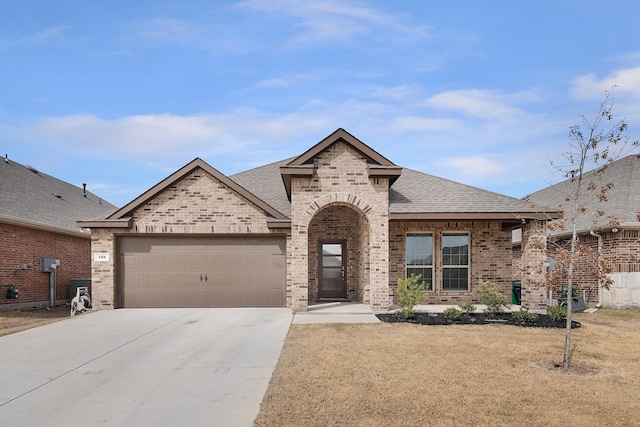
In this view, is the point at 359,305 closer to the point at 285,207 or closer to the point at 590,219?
the point at 285,207

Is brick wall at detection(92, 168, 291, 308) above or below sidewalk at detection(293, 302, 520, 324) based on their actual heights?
above

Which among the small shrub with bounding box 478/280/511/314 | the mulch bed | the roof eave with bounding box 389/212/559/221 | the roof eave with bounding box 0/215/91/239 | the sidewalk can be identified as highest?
the roof eave with bounding box 389/212/559/221

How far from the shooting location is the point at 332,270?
18.0 meters

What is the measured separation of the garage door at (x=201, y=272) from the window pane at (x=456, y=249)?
587 centimetres

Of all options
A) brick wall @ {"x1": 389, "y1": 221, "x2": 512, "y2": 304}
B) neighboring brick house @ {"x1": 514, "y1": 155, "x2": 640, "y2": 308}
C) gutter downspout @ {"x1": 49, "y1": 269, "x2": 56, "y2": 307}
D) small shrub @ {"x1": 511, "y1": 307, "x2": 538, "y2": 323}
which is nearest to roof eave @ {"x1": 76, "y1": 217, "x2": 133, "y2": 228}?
gutter downspout @ {"x1": 49, "y1": 269, "x2": 56, "y2": 307}

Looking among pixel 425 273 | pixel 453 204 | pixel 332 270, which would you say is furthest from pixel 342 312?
pixel 453 204

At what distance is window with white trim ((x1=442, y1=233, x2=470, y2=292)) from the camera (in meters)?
17.1

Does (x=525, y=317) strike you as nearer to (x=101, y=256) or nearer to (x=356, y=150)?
(x=356, y=150)

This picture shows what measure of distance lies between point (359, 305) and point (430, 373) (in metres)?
8.61

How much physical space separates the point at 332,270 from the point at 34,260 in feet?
37.6

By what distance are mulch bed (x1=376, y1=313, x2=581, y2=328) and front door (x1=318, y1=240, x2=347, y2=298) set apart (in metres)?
4.29

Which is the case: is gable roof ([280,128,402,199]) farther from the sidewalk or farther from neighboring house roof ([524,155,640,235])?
neighboring house roof ([524,155,640,235])

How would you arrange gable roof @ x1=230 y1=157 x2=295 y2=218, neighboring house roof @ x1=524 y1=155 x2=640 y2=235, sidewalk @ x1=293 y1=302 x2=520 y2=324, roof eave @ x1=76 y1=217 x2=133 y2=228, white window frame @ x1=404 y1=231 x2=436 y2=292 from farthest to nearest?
gable roof @ x1=230 y1=157 x2=295 y2=218 → white window frame @ x1=404 y1=231 x2=436 y2=292 → neighboring house roof @ x1=524 y1=155 x2=640 y2=235 → roof eave @ x1=76 y1=217 x2=133 y2=228 → sidewalk @ x1=293 y1=302 x2=520 y2=324

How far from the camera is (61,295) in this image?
20.3m
